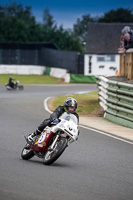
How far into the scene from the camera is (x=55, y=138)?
391 inches

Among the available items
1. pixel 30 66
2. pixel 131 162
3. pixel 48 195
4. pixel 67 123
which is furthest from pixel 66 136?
pixel 30 66

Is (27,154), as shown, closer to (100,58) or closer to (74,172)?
(74,172)

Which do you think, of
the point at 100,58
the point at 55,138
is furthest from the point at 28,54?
the point at 55,138

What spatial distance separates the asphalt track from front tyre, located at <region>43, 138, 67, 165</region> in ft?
0.40

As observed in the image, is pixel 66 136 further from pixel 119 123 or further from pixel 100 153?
pixel 119 123

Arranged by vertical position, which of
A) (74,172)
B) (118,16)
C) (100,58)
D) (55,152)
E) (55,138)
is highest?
(118,16)

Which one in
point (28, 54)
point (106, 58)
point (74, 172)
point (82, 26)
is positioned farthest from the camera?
point (82, 26)

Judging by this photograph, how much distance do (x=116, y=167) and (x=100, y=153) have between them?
1.82 m

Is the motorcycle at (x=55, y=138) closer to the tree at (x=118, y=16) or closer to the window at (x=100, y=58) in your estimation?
the window at (x=100, y=58)

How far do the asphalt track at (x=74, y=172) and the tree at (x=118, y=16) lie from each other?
83871mm

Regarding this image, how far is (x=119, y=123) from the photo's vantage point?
1812cm

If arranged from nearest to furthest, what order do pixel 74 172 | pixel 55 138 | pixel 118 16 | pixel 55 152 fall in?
pixel 74 172 < pixel 55 152 < pixel 55 138 < pixel 118 16

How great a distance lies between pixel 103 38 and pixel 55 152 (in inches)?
2115

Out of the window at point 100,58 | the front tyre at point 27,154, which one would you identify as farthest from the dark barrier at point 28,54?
the front tyre at point 27,154
